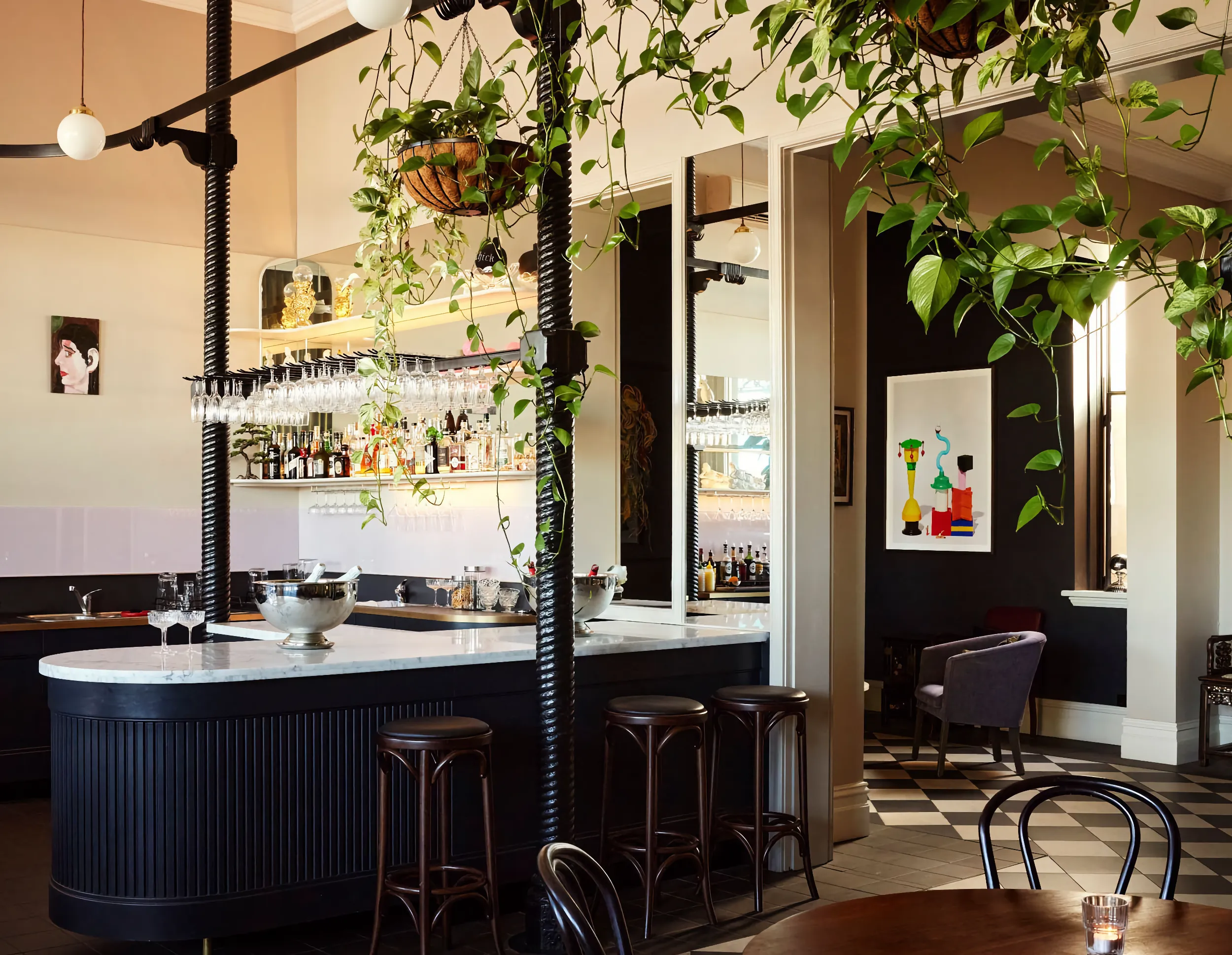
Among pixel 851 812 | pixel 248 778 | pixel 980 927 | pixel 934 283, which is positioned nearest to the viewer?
pixel 934 283

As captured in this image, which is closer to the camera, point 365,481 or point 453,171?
point 453,171

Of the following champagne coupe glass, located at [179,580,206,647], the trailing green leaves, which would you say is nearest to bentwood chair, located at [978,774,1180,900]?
the trailing green leaves

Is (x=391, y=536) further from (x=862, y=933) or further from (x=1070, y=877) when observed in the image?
(x=862, y=933)

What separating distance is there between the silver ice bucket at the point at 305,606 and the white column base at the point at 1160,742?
5.34 m

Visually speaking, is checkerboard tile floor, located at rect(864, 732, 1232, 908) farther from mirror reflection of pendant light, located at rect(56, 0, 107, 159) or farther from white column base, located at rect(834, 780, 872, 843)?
mirror reflection of pendant light, located at rect(56, 0, 107, 159)

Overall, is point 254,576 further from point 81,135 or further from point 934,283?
point 934,283

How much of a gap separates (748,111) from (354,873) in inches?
131

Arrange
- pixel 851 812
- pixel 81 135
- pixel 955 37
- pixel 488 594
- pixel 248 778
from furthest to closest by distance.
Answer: pixel 488 594 < pixel 851 812 < pixel 81 135 < pixel 248 778 < pixel 955 37

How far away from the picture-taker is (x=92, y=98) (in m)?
7.22

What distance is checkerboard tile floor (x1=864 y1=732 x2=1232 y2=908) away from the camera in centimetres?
489

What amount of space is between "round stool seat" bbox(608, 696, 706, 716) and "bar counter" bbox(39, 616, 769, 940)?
317mm

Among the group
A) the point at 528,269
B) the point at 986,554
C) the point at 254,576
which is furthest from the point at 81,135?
the point at 986,554

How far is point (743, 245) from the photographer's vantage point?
17.1ft

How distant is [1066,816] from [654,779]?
2860 millimetres
